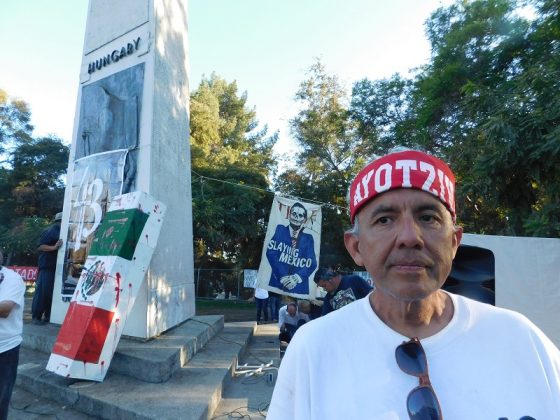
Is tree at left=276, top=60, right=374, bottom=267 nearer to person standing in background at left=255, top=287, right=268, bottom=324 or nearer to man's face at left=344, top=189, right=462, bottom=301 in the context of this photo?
person standing in background at left=255, top=287, right=268, bottom=324

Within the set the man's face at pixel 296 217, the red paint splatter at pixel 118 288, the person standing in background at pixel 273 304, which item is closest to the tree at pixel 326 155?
the person standing in background at pixel 273 304

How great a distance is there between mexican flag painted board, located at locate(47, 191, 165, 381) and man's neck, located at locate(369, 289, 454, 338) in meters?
4.18

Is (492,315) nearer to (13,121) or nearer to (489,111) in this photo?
(489,111)

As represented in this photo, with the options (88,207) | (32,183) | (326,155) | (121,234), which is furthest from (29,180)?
(121,234)

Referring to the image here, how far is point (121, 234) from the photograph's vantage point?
202 inches

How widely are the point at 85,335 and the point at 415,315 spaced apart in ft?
14.0

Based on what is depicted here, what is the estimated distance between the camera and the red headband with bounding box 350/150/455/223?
1214 mm

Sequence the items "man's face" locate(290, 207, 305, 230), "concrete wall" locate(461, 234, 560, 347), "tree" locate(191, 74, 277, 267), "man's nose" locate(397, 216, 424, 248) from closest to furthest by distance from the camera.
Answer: "man's nose" locate(397, 216, 424, 248) → "concrete wall" locate(461, 234, 560, 347) → "man's face" locate(290, 207, 305, 230) → "tree" locate(191, 74, 277, 267)

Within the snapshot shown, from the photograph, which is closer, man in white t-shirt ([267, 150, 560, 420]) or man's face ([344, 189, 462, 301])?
man in white t-shirt ([267, 150, 560, 420])

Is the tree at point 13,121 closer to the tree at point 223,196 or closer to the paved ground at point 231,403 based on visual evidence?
the tree at point 223,196

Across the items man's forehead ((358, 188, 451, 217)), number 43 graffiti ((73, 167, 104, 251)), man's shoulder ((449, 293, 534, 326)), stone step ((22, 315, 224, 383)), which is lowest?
stone step ((22, 315, 224, 383))

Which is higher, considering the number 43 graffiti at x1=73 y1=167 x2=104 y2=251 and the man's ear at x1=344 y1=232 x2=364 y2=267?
the number 43 graffiti at x1=73 y1=167 x2=104 y2=251

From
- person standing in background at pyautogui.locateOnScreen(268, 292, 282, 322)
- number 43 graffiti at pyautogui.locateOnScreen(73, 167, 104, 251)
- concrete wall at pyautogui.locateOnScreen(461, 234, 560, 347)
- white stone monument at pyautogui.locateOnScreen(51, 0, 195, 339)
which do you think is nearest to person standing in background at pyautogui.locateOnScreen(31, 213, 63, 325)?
white stone monument at pyautogui.locateOnScreen(51, 0, 195, 339)

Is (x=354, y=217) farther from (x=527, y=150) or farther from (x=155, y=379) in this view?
(x=527, y=150)
